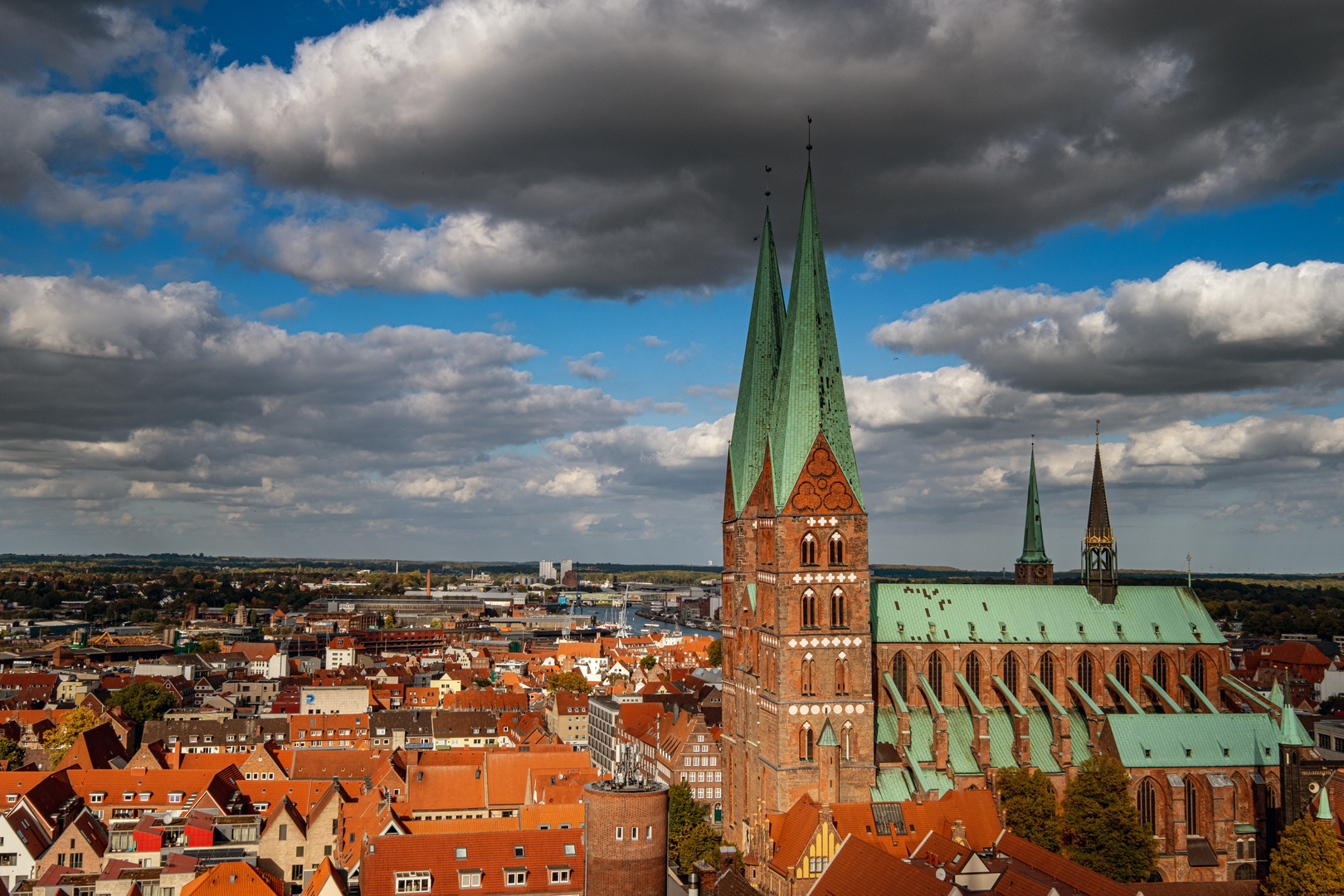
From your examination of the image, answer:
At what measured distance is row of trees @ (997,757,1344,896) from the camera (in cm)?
6450

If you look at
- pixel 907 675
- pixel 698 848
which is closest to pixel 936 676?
pixel 907 675

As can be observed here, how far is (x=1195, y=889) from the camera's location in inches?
2537

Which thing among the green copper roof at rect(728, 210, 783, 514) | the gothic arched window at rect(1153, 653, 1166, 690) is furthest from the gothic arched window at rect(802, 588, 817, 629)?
the gothic arched window at rect(1153, 653, 1166, 690)

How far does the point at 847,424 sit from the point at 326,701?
337 feet

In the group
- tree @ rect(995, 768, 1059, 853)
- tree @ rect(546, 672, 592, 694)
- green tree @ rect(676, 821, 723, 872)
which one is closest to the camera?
tree @ rect(995, 768, 1059, 853)

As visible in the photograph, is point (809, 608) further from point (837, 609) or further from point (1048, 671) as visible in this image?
point (1048, 671)

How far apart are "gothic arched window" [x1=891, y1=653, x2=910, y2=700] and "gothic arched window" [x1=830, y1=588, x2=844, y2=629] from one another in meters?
9.87

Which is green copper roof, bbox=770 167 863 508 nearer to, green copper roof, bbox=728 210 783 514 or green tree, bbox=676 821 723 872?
green copper roof, bbox=728 210 783 514

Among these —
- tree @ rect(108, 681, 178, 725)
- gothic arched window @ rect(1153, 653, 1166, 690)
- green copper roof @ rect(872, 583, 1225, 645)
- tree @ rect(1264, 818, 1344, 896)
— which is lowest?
tree @ rect(108, 681, 178, 725)

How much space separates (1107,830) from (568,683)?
4687 inches

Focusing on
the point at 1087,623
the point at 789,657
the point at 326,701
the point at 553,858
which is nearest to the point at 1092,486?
the point at 1087,623

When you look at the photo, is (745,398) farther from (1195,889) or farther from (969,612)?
(1195,889)

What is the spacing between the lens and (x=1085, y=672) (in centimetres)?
8438

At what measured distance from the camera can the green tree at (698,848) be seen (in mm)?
76750
